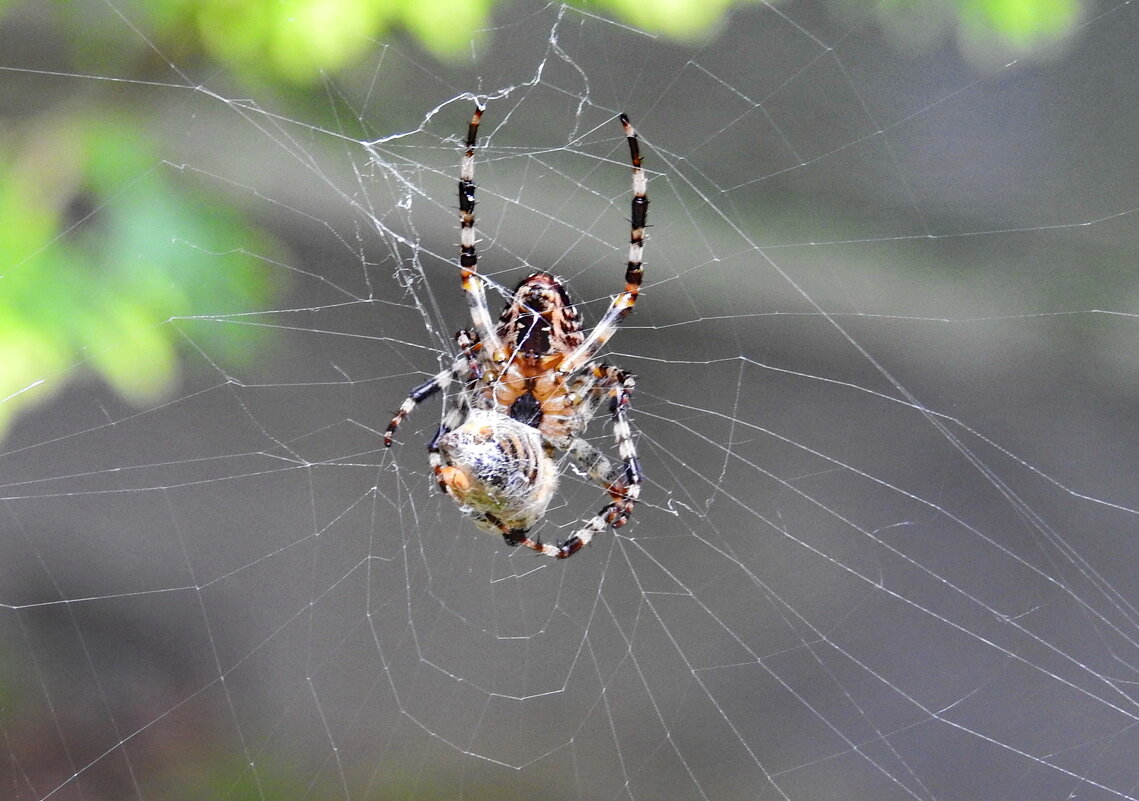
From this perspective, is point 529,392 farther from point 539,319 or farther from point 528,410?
point 539,319

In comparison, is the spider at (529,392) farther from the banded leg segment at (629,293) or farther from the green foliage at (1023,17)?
the green foliage at (1023,17)

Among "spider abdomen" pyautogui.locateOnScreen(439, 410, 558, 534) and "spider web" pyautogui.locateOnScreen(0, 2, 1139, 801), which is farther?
"spider web" pyautogui.locateOnScreen(0, 2, 1139, 801)

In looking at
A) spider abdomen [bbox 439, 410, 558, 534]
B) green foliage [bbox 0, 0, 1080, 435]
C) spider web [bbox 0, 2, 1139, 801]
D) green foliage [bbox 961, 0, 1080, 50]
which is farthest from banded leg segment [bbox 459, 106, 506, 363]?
green foliage [bbox 961, 0, 1080, 50]

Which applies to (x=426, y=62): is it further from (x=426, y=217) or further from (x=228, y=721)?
(x=228, y=721)

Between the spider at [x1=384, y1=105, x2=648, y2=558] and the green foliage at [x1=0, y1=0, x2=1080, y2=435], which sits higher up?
the green foliage at [x1=0, y1=0, x2=1080, y2=435]

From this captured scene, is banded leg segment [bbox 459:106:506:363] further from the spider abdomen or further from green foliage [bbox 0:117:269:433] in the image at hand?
green foliage [bbox 0:117:269:433]

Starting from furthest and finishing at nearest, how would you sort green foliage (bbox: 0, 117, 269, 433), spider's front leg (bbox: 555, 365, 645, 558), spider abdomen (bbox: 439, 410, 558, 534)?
spider's front leg (bbox: 555, 365, 645, 558)
spider abdomen (bbox: 439, 410, 558, 534)
green foliage (bbox: 0, 117, 269, 433)

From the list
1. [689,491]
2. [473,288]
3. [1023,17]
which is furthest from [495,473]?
[689,491]
